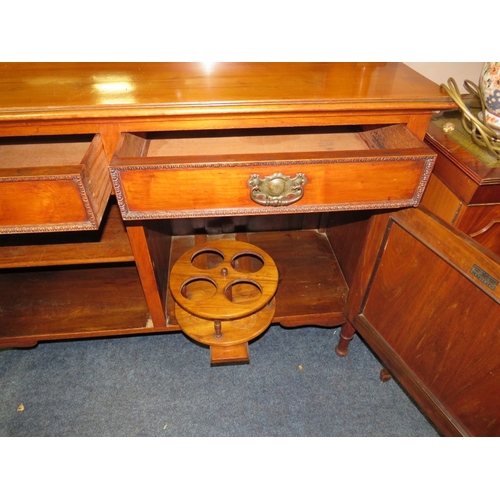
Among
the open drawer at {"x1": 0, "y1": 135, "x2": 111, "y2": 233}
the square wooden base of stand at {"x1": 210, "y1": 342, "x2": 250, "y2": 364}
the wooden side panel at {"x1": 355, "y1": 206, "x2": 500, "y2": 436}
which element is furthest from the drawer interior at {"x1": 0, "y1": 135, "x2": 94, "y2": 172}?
the wooden side panel at {"x1": 355, "y1": 206, "x2": 500, "y2": 436}

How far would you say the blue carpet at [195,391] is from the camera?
3.22 ft

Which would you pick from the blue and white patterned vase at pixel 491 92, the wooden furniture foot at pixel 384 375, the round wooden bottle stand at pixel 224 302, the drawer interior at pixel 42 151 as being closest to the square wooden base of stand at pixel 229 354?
the round wooden bottle stand at pixel 224 302

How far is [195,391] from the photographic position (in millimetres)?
1061

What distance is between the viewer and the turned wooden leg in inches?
42.6

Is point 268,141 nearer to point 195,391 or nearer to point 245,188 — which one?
point 245,188

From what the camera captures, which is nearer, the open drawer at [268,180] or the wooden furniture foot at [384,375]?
the open drawer at [268,180]

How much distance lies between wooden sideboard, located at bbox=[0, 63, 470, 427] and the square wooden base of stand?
19 centimetres

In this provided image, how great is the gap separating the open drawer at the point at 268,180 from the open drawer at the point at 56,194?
0.05 metres

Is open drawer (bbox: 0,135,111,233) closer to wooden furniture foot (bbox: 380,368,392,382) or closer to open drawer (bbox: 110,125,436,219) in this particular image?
open drawer (bbox: 110,125,436,219)

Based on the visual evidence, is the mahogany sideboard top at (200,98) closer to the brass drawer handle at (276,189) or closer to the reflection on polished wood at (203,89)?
the reflection on polished wood at (203,89)

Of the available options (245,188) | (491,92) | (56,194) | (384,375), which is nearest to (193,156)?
(245,188)

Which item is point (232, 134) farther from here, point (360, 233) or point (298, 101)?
point (360, 233)

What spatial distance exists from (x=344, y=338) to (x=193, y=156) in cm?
75

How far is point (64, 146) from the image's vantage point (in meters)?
0.83
